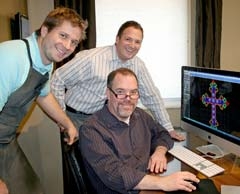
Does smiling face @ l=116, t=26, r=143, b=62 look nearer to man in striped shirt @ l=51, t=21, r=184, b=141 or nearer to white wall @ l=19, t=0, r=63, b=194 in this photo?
man in striped shirt @ l=51, t=21, r=184, b=141

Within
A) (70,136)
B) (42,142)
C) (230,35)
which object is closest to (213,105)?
(70,136)

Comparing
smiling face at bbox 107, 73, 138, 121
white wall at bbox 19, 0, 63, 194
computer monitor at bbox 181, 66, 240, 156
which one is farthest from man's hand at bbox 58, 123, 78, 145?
white wall at bbox 19, 0, 63, 194

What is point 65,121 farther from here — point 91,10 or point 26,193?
point 91,10

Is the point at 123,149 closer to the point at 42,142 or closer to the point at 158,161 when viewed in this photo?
the point at 158,161

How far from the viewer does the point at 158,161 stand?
1506 millimetres

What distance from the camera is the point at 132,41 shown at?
81.3 inches

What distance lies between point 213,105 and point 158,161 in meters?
0.42

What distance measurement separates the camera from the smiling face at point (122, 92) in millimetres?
1536

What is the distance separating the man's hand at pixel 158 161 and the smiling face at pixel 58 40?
670mm

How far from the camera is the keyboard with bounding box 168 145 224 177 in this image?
142 cm

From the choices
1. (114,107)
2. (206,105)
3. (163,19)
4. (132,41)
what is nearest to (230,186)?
(206,105)

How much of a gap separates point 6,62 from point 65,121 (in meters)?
0.62

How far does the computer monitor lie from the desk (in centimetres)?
8

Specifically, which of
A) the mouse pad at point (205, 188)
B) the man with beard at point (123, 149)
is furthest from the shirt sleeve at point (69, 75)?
the mouse pad at point (205, 188)
